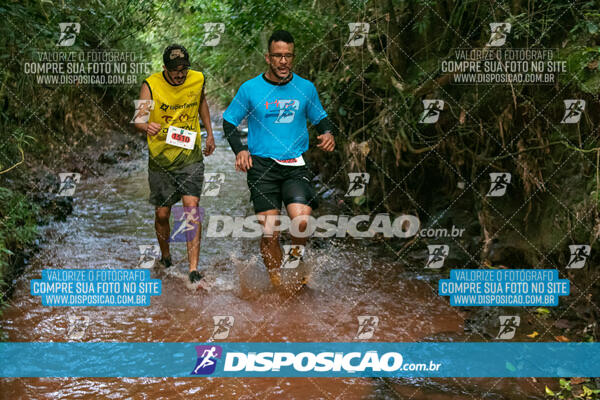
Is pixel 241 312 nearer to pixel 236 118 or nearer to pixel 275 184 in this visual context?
pixel 275 184

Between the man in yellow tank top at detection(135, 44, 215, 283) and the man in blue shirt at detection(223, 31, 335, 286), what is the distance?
1.32ft

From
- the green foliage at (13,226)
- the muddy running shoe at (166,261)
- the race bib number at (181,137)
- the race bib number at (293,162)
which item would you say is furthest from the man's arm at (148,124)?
the green foliage at (13,226)

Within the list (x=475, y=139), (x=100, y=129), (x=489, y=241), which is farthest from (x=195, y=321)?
(x=100, y=129)

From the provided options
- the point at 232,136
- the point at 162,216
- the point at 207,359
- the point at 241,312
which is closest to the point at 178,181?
the point at 162,216

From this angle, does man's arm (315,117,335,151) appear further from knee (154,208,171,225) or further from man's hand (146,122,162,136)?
knee (154,208,171,225)

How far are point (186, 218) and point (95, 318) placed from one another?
3.51 ft

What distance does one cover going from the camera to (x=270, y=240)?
4.48 meters

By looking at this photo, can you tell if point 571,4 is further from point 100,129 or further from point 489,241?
point 100,129

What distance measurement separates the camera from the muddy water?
3301 mm

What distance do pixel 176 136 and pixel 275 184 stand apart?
34.7 inches

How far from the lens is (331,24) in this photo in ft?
19.7

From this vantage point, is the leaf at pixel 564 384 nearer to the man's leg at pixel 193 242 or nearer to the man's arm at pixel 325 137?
the man's arm at pixel 325 137

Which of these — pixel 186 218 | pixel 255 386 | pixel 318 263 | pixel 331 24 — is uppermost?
pixel 331 24

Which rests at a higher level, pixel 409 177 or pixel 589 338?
pixel 409 177
